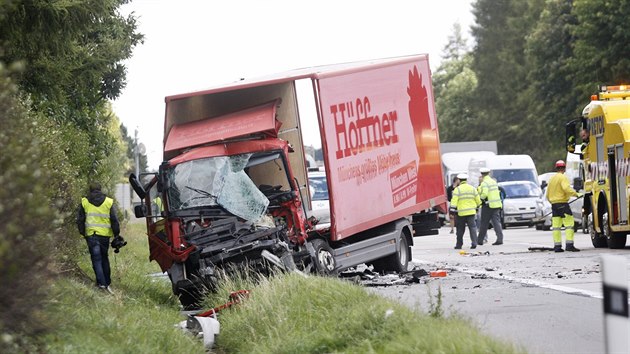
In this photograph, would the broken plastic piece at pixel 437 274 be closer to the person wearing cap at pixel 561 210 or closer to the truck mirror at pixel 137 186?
the truck mirror at pixel 137 186

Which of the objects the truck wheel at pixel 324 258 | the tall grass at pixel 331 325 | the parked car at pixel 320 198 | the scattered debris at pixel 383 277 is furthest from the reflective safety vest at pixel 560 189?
the tall grass at pixel 331 325

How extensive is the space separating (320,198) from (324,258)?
90 centimetres

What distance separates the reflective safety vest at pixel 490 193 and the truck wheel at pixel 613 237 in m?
6.60

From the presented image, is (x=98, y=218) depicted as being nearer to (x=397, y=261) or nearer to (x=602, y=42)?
(x=397, y=261)

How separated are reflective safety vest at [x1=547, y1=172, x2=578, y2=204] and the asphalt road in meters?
1.08

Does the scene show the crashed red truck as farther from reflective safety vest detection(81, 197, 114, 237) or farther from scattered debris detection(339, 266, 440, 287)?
reflective safety vest detection(81, 197, 114, 237)

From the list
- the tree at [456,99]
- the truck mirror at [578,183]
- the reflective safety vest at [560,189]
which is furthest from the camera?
the tree at [456,99]

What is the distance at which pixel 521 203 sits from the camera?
4291 centimetres

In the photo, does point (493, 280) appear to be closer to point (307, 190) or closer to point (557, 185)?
point (307, 190)

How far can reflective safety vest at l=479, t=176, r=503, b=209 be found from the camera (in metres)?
29.7

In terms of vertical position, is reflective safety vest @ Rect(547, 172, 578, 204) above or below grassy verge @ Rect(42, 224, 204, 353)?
below

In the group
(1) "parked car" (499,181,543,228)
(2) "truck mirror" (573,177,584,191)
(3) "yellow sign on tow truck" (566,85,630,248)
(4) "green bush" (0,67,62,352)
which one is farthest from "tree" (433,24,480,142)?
(4) "green bush" (0,67,62,352)

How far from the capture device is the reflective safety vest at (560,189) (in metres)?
23.3

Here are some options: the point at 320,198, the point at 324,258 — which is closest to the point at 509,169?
the point at 320,198
